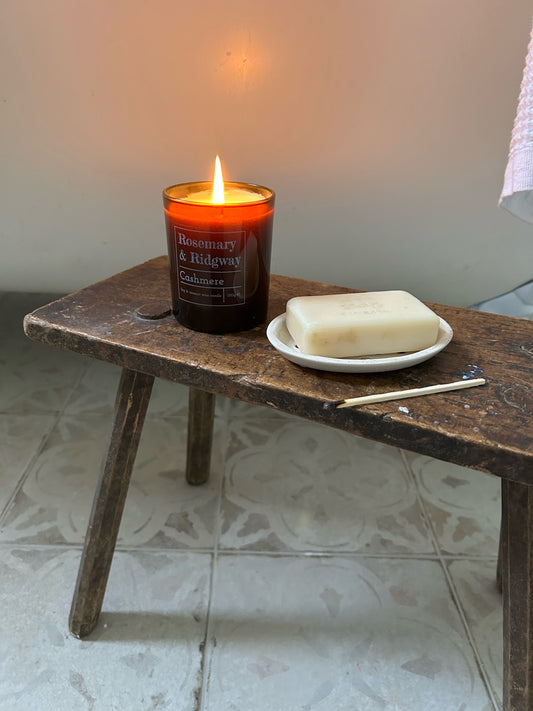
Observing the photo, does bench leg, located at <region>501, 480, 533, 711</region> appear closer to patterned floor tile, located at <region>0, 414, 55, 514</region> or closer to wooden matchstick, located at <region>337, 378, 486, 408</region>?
wooden matchstick, located at <region>337, 378, 486, 408</region>

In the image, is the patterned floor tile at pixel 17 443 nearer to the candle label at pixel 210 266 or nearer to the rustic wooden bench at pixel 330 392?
the rustic wooden bench at pixel 330 392

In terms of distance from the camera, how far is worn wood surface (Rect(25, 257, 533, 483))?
31 centimetres

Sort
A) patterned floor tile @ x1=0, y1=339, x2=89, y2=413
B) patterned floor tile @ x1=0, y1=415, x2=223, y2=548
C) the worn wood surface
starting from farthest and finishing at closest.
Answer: patterned floor tile @ x1=0, y1=339, x2=89, y2=413 < patterned floor tile @ x1=0, y1=415, x2=223, y2=548 < the worn wood surface

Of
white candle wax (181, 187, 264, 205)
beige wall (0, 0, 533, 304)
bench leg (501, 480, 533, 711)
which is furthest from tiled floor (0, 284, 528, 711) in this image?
white candle wax (181, 187, 264, 205)

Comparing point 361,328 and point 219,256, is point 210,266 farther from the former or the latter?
point 361,328

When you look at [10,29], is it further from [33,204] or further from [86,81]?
[33,204]

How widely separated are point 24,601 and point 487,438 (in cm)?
48

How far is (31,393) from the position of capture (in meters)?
0.90

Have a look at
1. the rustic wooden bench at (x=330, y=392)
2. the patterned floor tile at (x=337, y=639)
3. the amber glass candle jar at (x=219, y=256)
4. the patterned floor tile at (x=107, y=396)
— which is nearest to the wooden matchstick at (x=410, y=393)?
the rustic wooden bench at (x=330, y=392)

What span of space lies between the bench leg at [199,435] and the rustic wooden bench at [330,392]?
18cm

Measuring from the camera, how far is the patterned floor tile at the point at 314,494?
0.63 meters

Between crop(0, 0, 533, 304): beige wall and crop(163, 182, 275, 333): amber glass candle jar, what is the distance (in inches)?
12.0

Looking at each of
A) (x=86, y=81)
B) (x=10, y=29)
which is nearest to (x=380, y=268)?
(x=86, y=81)

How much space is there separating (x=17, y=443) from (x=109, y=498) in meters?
0.37
